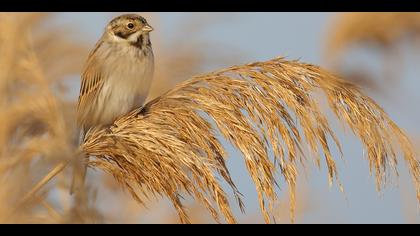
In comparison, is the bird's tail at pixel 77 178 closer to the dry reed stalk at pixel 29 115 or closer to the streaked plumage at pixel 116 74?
the dry reed stalk at pixel 29 115

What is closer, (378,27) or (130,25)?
(130,25)

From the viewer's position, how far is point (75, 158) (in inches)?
88.3

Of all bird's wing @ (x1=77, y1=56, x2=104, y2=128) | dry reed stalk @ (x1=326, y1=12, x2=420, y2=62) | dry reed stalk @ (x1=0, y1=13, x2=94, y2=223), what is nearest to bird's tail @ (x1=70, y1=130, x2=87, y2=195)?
dry reed stalk @ (x1=0, y1=13, x2=94, y2=223)

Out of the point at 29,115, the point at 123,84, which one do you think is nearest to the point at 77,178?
the point at 29,115

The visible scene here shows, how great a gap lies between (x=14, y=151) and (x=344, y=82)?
4.28ft

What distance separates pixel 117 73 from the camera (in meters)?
4.99

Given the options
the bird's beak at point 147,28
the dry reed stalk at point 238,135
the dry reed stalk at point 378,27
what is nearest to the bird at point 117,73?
the bird's beak at point 147,28

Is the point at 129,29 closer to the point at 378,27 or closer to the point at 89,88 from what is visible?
the point at 89,88

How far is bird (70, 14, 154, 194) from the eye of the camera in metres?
4.84

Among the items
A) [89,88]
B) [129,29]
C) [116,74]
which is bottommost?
[89,88]

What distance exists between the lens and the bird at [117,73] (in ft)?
15.9

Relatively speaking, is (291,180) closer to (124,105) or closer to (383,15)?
(124,105)

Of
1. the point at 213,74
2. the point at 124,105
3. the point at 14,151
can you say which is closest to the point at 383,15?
the point at 124,105

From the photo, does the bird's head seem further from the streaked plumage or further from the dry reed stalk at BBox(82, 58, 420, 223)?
the dry reed stalk at BBox(82, 58, 420, 223)
